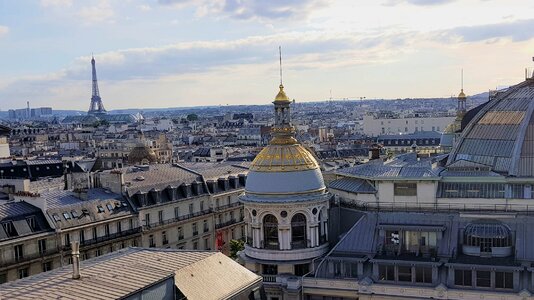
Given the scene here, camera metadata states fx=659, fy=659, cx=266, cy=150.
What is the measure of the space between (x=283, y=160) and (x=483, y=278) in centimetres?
2072

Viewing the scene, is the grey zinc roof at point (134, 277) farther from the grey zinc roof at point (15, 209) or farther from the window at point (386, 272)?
the grey zinc roof at point (15, 209)

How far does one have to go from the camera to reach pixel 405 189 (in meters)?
62.2

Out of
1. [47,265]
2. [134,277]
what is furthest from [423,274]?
[47,265]

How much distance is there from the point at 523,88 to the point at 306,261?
94.2 feet

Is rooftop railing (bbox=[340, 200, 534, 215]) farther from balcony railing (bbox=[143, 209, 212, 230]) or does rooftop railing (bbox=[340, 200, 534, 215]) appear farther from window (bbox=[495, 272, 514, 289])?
balcony railing (bbox=[143, 209, 212, 230])

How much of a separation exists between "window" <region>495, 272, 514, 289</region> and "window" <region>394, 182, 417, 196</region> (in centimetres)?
1104

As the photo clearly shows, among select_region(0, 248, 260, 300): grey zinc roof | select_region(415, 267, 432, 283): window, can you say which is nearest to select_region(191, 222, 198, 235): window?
select_region(415, 267, 432, 283): window

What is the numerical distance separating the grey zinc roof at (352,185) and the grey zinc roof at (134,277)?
20.2m

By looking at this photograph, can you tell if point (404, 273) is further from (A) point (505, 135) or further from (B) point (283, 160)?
(A) point (505, 135)

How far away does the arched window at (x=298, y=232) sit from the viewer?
62.6 meters

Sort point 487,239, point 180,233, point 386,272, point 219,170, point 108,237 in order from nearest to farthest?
1. point 487,239
2. point 386,272
3. point 108,237
4. point 180,233
5. point 219,170

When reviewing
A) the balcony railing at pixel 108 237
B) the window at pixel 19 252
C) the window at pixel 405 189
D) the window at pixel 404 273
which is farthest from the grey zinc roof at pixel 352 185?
the window at pixel 19 252

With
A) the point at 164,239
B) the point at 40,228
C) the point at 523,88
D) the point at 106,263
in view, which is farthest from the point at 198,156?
the point at 106,263

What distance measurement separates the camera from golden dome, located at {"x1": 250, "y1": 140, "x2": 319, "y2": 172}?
206 ft
